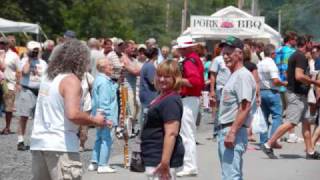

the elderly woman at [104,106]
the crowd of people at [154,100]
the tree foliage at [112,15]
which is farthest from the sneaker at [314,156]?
the tree foliage at [112,15]

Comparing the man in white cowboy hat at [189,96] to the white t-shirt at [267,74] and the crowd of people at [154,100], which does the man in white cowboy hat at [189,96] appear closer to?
the crowd of people at [154,100]

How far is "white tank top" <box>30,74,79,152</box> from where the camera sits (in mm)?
7223

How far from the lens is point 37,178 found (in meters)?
7.36

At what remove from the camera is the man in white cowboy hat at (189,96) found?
11.7m

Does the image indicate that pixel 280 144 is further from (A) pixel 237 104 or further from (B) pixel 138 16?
(B) pixel 138 16

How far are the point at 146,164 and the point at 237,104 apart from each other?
151 cm

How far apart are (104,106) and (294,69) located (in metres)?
3.12

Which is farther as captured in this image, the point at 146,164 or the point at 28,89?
the point at 28,89

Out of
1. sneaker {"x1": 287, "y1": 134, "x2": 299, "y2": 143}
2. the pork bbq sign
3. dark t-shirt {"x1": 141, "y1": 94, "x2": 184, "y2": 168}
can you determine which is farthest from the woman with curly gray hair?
the pork bbq sign

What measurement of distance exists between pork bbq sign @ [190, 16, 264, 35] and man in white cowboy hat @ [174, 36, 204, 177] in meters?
25.6

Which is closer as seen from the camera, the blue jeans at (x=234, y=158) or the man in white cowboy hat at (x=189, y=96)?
the blue jeans at (x=234, y=158)

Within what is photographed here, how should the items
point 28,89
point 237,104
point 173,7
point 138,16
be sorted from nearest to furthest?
point 237,104
point 28,89
point 138,16
point 173,7

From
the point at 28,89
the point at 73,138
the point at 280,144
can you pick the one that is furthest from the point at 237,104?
the point at 280,144

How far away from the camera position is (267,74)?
15.2 metres
